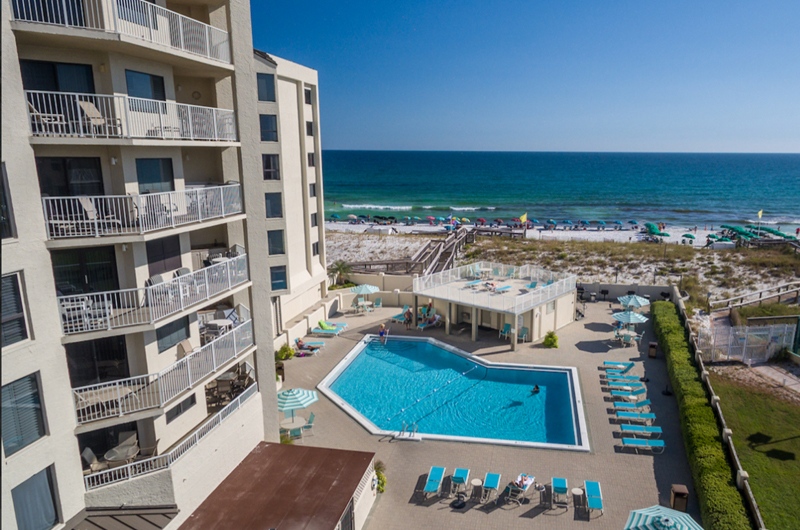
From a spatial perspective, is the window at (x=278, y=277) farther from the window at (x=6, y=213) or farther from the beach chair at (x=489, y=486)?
the window at (x=6, y=213)

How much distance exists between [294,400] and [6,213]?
39.8ft

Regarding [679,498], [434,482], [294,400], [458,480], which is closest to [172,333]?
[294,400]

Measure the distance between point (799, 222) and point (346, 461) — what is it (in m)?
95.8

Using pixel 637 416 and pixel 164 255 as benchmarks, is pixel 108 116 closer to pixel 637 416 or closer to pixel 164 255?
pixel 164 255

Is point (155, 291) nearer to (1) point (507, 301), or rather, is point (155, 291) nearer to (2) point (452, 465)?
(2) point (452, 465)

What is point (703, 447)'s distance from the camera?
641 inches

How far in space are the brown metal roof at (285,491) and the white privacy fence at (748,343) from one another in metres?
19.0

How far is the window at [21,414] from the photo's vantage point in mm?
9539

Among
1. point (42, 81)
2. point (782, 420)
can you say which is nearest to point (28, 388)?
point (42, 81)

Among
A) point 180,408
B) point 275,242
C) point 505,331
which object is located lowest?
point 505,331

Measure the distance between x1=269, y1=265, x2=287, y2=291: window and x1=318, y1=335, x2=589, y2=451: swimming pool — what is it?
481 centimetres

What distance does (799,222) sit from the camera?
83.3 meters

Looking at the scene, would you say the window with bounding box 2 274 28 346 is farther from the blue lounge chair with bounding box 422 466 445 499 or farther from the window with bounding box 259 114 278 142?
the window with bounding box 259 114 278 142

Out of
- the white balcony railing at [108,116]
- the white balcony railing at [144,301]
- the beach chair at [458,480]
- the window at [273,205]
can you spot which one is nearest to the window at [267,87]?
the window at [273,205]
